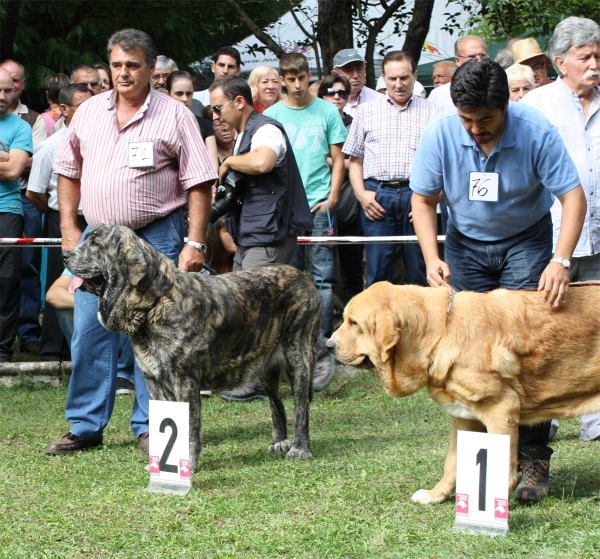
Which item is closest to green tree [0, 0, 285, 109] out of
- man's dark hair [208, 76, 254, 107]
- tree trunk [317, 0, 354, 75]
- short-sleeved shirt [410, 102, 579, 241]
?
tree trunk [317, 0, 354, 75]

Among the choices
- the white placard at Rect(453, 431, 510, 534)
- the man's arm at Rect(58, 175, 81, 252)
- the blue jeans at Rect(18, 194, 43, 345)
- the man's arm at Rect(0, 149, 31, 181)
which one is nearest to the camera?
the white placard at Rect(453, 431, 510, 534)

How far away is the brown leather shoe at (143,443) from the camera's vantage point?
5941mm

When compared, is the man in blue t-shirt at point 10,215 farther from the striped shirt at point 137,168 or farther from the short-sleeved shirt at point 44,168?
the striped shirt at point 137,168

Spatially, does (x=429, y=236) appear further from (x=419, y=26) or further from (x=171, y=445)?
(x=419, y=26)

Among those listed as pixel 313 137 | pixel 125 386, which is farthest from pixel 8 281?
pixel 313 137

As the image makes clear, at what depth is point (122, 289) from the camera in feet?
17.3

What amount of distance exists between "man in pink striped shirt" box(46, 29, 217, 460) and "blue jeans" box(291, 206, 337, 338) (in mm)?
2673

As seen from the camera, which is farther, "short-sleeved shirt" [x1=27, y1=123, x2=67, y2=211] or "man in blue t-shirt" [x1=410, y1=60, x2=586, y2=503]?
"short-sleeved shirt" [x1=27, y1=123, x2=67, y2=211]

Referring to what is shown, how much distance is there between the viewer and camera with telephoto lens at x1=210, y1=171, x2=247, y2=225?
22.7 ft

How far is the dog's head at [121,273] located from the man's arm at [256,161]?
1600mm

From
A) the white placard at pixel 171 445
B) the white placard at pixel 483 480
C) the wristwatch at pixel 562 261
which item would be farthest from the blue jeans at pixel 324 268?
the white placard at pixel 483 480

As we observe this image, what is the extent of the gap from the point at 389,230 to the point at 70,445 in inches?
153

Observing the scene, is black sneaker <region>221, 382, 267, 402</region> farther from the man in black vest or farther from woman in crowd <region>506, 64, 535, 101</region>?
woman in crowd <region>506, 64, 535, 101</region>

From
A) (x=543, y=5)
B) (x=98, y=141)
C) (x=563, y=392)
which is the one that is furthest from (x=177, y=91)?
(x=543, y=5)
